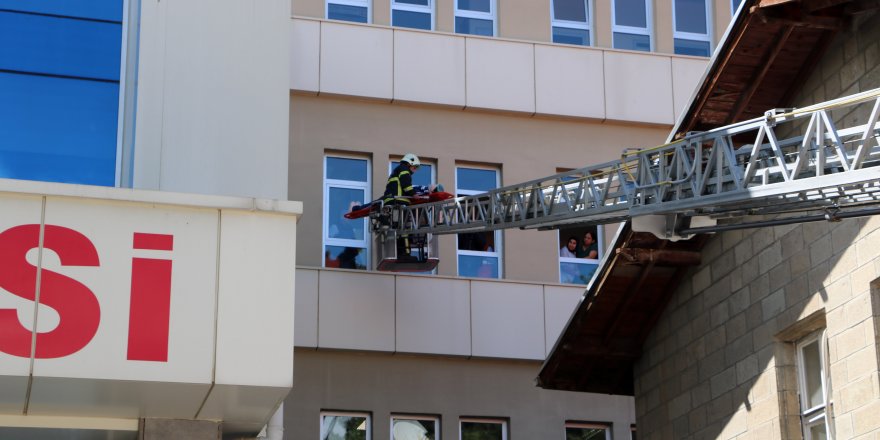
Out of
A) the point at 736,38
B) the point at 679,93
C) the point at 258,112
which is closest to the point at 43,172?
the point at 258,112

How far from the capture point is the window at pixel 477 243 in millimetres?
25938

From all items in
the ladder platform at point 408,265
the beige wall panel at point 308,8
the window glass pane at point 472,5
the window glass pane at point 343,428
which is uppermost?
the window glass pane at point 472,5

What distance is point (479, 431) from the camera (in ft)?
82.8

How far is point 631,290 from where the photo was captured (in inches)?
799

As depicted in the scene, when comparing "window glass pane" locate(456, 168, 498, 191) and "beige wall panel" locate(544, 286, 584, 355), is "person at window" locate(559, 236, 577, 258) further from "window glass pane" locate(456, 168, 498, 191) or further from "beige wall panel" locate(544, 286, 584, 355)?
"window glass pane" locate(456, 168, 498, 191)

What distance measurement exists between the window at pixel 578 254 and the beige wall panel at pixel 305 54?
475 cm

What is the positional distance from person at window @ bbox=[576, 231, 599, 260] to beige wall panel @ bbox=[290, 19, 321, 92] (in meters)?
5.03

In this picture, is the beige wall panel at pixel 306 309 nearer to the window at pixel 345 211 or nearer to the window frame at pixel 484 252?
the window at pixel 345 211

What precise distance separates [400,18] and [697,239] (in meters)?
8.73

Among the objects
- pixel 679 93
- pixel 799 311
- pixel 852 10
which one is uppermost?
pixel 679 93

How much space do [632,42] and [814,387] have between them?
37.3 feet

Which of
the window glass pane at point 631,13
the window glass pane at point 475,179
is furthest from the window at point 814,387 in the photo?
the window glass pane at point 631,13

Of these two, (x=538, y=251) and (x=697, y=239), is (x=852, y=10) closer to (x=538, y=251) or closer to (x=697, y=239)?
(x=697, y=239)

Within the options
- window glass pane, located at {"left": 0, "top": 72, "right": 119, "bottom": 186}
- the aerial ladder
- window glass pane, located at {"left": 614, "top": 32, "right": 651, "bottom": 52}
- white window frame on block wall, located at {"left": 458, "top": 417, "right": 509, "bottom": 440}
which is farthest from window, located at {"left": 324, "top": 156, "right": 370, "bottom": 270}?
window glass pane, located at {"left": 0, "top": 72, "right": 119, "bottom": 186}
